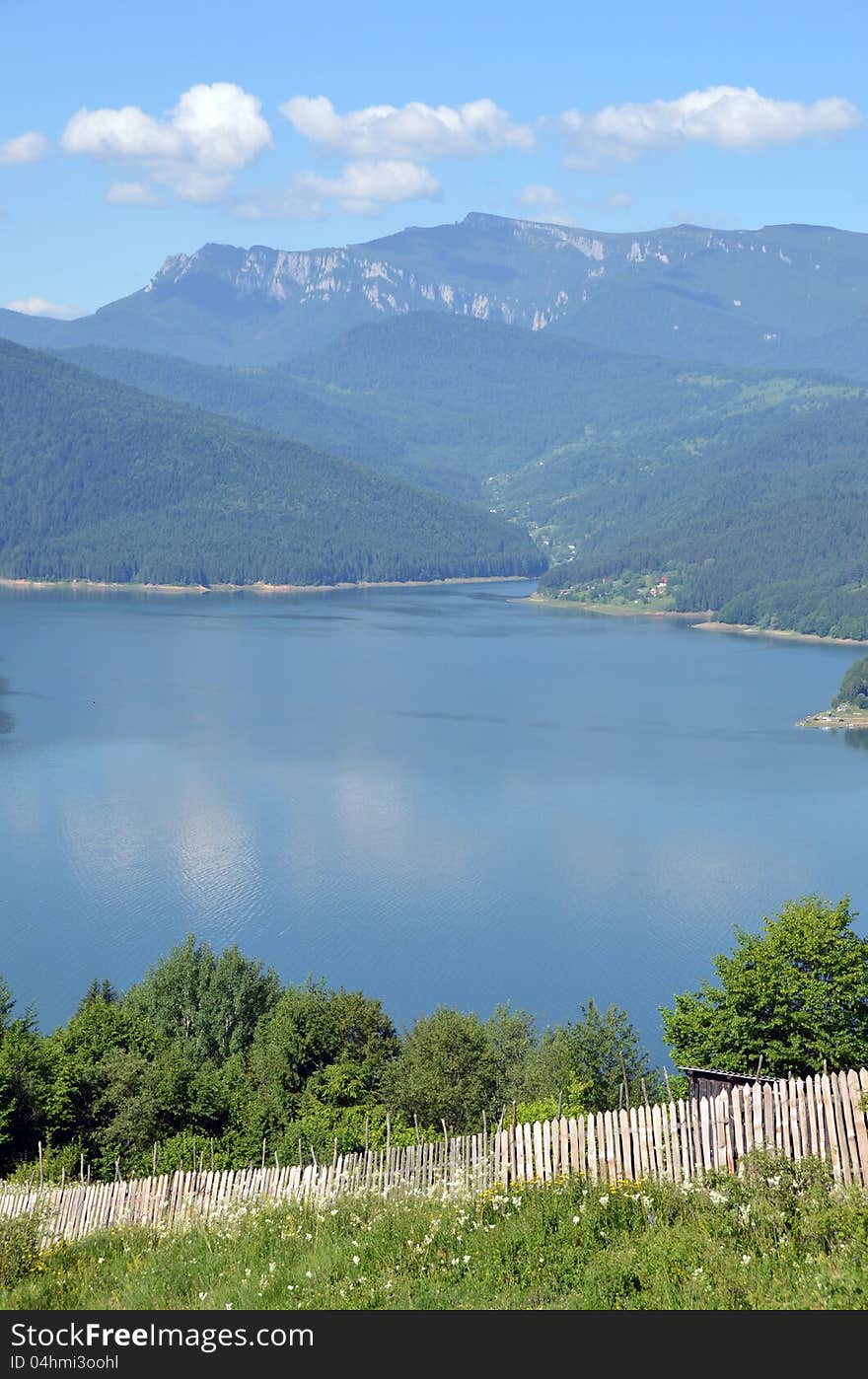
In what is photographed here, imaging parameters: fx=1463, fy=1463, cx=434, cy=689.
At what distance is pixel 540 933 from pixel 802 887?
1062 cm

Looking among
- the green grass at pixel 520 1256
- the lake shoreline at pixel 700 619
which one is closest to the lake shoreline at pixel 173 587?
the lake shoreline at pixel 700 619

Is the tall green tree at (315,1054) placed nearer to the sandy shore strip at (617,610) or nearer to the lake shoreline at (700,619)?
the lake shoreline at (700,619)

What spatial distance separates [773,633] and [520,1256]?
137867mm

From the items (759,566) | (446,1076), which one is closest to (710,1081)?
(446,1076)

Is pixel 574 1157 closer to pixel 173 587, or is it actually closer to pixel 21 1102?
pixel 21 1102

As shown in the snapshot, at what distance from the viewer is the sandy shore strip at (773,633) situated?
439ft

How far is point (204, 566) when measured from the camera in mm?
187500

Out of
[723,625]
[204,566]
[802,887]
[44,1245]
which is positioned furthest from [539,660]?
[44,1245]

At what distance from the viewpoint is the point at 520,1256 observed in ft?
27.2

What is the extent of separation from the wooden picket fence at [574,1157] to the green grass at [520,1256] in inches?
14.9

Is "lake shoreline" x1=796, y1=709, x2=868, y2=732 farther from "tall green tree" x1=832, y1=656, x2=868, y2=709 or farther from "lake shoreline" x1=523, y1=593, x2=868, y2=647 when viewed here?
"lake shoreline" x1=523, y1=593, x2=868, y2=647

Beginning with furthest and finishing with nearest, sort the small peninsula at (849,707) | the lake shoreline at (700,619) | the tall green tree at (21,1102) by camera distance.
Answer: the lake shoreline at (700,619)
the small peninsula at (849,707)
the tall green tree at (21,1102)
